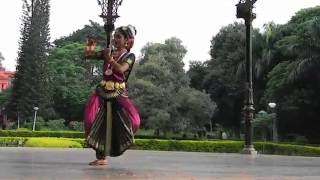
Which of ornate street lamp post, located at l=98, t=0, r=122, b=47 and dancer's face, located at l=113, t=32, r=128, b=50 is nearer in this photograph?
dancer's face, located at l=113, t=32, r=128, b=50

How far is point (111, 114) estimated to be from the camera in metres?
8.62

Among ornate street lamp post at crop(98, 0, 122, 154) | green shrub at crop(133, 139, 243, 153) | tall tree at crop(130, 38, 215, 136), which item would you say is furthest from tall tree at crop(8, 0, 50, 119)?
ornate street lamp post at crop(98, 0, 122, 154)

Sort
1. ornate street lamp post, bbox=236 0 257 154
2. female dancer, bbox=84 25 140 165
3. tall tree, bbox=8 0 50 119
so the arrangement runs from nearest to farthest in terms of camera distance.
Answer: female dancer, bbox=84 25 140 165 → ornate street lamp post, bbox=236 0 257 154 → tall tree, bbox=8 0 50 119

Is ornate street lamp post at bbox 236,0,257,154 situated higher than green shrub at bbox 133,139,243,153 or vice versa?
ornate street lamp post at bbox 236,0,257,154

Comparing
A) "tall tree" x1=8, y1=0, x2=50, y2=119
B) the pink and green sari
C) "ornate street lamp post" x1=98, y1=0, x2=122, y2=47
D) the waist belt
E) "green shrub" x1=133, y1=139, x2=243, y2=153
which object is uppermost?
"tall tree" x1=8, y1=0, x2=50, y2=119

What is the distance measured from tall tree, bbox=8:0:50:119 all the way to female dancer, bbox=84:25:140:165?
54698 mm

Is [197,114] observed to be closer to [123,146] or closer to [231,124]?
[231,124]

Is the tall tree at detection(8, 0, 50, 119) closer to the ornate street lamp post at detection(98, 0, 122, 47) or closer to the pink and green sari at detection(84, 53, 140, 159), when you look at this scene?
the ornate street lamp post at detection(98, 0, 122, 47)

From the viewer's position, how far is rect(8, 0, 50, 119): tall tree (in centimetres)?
6209

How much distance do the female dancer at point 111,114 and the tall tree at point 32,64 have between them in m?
54.7

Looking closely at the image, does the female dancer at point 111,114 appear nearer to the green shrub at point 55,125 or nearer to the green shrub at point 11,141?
the green shrub at point 11,141

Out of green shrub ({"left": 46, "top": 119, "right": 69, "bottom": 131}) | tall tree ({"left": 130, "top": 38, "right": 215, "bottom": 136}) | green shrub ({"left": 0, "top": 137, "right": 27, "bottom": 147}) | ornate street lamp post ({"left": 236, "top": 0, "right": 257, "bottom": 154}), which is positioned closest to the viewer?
ornate street lamp post ({"left": 236, "top": 0, "right": 257, "bottom": 154})

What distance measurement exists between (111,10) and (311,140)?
33630 mm

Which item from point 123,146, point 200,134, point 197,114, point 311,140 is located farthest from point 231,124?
point 123,146
